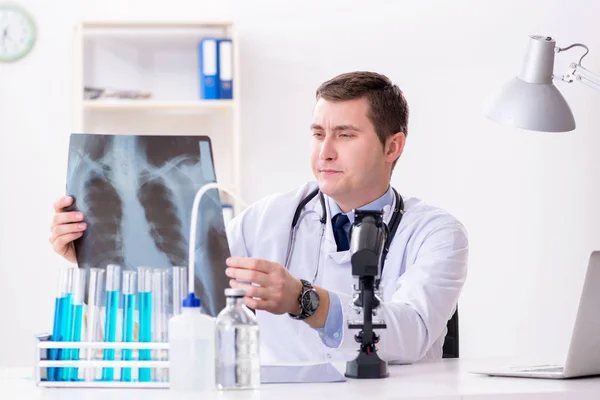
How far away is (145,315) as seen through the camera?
1.41 metres

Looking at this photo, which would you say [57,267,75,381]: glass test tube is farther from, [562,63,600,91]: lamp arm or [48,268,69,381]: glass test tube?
[562,63,600,91]: lamp arm

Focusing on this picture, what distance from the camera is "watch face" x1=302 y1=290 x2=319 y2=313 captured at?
1629mm

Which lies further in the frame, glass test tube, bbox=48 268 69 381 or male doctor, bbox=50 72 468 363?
male doctor, bbox=50 72 468 363

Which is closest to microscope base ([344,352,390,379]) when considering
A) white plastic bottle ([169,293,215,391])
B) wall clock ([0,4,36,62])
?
white plastic bottle ([169,293,215,391])

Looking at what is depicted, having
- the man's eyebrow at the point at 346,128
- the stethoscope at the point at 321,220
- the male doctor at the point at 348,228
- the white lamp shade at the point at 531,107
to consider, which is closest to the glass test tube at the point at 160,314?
the male doctor at the point at 348,228

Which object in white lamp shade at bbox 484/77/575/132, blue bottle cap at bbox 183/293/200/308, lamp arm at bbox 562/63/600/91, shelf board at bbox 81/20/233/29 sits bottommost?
blue bottle cap at bbox 183/293/200/308

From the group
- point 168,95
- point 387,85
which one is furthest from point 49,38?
point 387,85

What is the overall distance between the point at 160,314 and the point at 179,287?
57 mm

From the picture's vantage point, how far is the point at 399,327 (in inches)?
70.2

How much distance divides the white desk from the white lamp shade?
849 millimetres

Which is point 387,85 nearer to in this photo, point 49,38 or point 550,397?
point 550,397

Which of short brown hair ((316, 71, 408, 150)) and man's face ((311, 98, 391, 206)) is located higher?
short brown hair ((316, 71, 408, 150))

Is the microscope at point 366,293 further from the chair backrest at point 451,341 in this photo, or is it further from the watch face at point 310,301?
the chair backrest at point 451,341

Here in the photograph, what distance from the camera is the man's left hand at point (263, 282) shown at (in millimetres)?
1466
